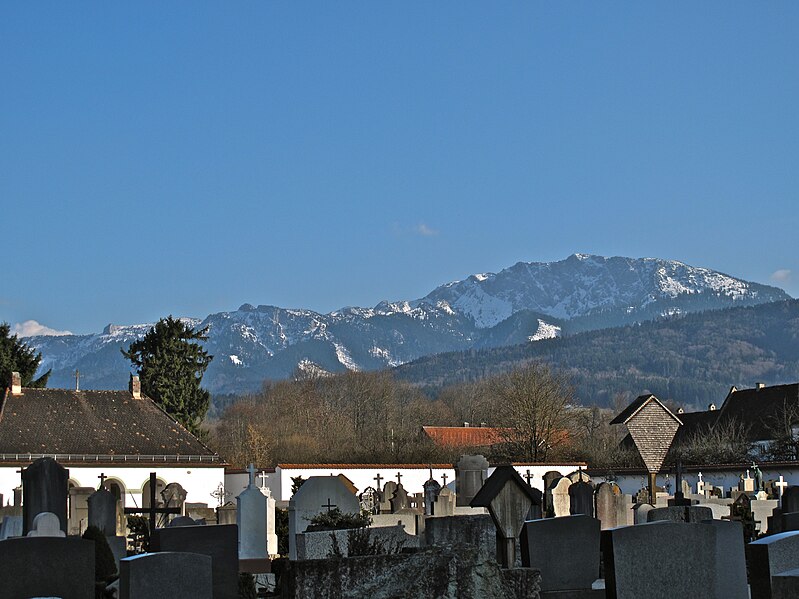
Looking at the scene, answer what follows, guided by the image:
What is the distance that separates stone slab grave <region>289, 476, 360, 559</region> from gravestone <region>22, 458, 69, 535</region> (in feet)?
11.4

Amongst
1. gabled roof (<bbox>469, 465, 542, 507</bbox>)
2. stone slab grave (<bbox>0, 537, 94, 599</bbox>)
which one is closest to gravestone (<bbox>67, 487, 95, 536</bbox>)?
gabled roof (<bbox>469, 465, 542, 507</bbox>)

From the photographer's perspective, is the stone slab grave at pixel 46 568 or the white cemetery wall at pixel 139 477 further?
the white cemetery wall at pixel 139 477

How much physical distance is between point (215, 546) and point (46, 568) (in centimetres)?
237

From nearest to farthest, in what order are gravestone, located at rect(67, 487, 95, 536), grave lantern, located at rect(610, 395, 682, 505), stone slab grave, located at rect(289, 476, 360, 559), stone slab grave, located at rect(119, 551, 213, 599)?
stone slab grave, located at rect(119, 551, 213, 599)
stone slab grave, located at rect(289, 476, 360, 559)
gravestone, located at rect(67, 487, 95, 536)
grave lantern, located at rect(610, 395, 682, 505)

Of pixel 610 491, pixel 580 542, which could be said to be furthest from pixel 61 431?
pixel 580 542

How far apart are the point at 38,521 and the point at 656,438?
126 ft

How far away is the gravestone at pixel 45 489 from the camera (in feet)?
57.8

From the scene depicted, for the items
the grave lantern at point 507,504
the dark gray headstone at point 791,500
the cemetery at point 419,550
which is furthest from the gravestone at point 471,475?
the grave lantern at point 507,504

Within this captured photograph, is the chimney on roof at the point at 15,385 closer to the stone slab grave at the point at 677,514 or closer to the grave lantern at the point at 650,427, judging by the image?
the grave lantern at the point at 650,427

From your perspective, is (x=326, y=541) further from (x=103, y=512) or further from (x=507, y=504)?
(x=103, y=512)

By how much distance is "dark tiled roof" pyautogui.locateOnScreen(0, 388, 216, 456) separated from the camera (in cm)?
4672

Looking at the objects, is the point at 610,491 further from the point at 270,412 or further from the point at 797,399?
the point at 270,412

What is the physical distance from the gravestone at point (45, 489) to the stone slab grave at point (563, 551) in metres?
8.78

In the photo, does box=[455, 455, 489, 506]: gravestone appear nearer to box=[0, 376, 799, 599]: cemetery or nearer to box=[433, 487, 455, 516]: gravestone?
box=[433, 487, 455, 516]: gravestone
